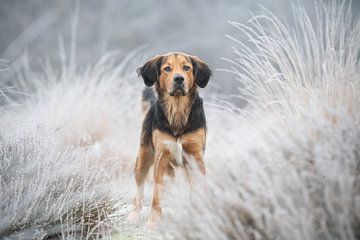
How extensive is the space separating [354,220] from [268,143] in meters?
0.80

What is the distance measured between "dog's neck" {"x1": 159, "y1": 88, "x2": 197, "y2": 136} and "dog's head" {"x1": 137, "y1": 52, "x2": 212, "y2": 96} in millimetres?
76

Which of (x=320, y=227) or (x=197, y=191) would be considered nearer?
(x=320, y=227)

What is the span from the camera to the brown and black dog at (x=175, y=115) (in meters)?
3.81

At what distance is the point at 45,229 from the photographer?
3264 millimetres

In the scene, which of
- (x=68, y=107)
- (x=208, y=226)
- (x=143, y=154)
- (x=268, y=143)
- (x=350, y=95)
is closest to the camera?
(x=208, y=226)

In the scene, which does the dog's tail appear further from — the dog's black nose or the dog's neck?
the dog's black nose

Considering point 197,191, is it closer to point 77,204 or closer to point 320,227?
point 320,227

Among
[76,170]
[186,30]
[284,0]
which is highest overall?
[284,0]

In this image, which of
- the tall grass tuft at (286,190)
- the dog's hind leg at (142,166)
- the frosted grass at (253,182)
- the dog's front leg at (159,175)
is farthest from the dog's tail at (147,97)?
the tall grass tuft at (286,190)

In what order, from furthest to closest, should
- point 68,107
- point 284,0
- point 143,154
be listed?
point 284,0
point 68,107
point 143,154

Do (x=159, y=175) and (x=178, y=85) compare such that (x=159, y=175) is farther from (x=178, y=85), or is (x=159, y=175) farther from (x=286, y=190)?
(x=286, y=190)

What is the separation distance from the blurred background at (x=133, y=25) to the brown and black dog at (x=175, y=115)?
10.4 metres

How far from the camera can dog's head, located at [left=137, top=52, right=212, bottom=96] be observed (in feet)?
12.3

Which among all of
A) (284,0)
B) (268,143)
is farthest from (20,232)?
(284,0)
